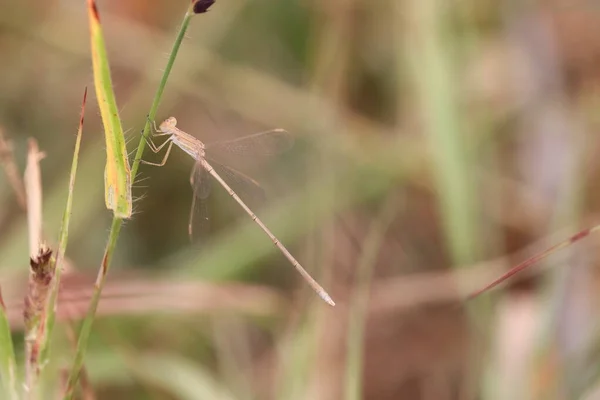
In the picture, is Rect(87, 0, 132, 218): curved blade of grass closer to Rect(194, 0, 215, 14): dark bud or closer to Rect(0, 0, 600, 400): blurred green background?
Rect(194, 0, 215, 14): dark bud

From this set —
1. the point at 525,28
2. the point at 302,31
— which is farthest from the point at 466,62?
the point at 302,31

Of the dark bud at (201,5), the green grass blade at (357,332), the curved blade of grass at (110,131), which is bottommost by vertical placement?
the green grass blade at (357,332)

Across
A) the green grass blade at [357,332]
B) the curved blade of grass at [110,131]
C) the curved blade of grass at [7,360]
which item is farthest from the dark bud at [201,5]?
the green grass blade at [357,332]

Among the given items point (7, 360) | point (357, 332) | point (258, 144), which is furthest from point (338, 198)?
point (7, 360)

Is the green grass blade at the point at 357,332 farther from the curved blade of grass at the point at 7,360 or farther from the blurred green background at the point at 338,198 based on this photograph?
the curved blade of grass at the point at 7,360

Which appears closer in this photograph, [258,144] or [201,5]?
[201,5]

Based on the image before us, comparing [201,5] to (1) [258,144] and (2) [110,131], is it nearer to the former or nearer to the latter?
(2) [110,131]
